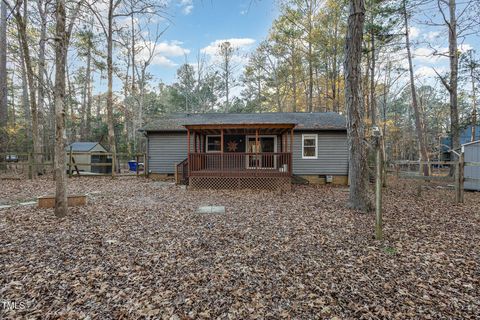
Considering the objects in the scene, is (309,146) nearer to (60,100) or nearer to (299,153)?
(299,153)

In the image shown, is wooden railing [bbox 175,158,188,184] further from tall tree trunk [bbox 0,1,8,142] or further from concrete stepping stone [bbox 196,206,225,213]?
tall tree trunk [bbox 0,1,8,142]

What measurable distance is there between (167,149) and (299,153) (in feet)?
23.4

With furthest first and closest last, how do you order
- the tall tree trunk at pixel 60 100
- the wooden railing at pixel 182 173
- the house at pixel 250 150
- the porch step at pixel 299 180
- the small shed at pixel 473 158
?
1. the porch step at pixel 299 180
2. the wooden railing at pixel 182 173
3. the house at pixel 250 150
4. the small shed at pixel 473 158
5. the tall tree trunk at pixel 60 100

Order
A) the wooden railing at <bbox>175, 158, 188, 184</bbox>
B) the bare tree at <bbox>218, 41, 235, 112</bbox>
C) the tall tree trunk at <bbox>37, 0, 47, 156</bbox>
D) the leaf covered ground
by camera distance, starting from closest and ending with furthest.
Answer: the leaf covered ground, the tall tree trunk at <bbox>37, 0, 47, 156</bbox>, the wooden railing at <bbox>175, 158, 188, 184</bbox>, the bare tree at <bbox>218, 41, 235, 112</bbox>

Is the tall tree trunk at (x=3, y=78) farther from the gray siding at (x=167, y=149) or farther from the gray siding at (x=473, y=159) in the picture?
the gray siding at (x=473, y=159)

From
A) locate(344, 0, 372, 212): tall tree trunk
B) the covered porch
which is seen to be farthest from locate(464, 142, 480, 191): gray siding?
the covered porch

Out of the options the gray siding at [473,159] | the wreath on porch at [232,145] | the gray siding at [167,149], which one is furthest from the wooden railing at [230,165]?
the gray siding at [473,159]

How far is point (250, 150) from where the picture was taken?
12664 mm

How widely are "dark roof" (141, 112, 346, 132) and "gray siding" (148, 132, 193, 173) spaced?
0.50 m

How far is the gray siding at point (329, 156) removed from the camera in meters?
11.6

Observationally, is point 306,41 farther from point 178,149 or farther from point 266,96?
point 178,149

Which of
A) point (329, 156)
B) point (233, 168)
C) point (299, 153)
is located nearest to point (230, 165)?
point (233, 168)

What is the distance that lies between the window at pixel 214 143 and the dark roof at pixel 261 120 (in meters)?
0.87

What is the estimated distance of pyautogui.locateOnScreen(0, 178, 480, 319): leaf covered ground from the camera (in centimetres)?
239
